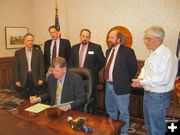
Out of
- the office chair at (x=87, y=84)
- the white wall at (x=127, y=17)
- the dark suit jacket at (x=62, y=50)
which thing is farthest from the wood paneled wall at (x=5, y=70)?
the office chair at (x=87, y=84)

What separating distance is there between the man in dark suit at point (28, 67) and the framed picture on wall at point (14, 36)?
124 cm

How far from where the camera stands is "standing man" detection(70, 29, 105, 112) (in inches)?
145

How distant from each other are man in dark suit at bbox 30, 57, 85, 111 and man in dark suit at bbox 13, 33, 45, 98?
1258 mm

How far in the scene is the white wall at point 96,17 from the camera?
13.0 feet

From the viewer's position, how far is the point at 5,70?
482 centimetres

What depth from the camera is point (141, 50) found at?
427 cm

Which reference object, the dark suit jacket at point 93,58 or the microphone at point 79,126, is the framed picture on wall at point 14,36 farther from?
the microphone at point 79,126

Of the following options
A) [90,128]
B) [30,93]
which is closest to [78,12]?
[30,93]

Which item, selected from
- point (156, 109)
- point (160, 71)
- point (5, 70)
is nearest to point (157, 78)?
point (160, 71)

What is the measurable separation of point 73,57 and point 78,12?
1425 millimetres

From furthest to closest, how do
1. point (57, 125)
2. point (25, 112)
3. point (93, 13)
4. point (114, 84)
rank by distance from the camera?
point (93, 13) → point (114, 84) → point (25, 112) → point (57, 125)

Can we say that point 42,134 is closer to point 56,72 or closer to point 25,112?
point 25,112

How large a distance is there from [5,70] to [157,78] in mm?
3497

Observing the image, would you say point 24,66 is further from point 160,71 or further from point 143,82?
point 160,71
